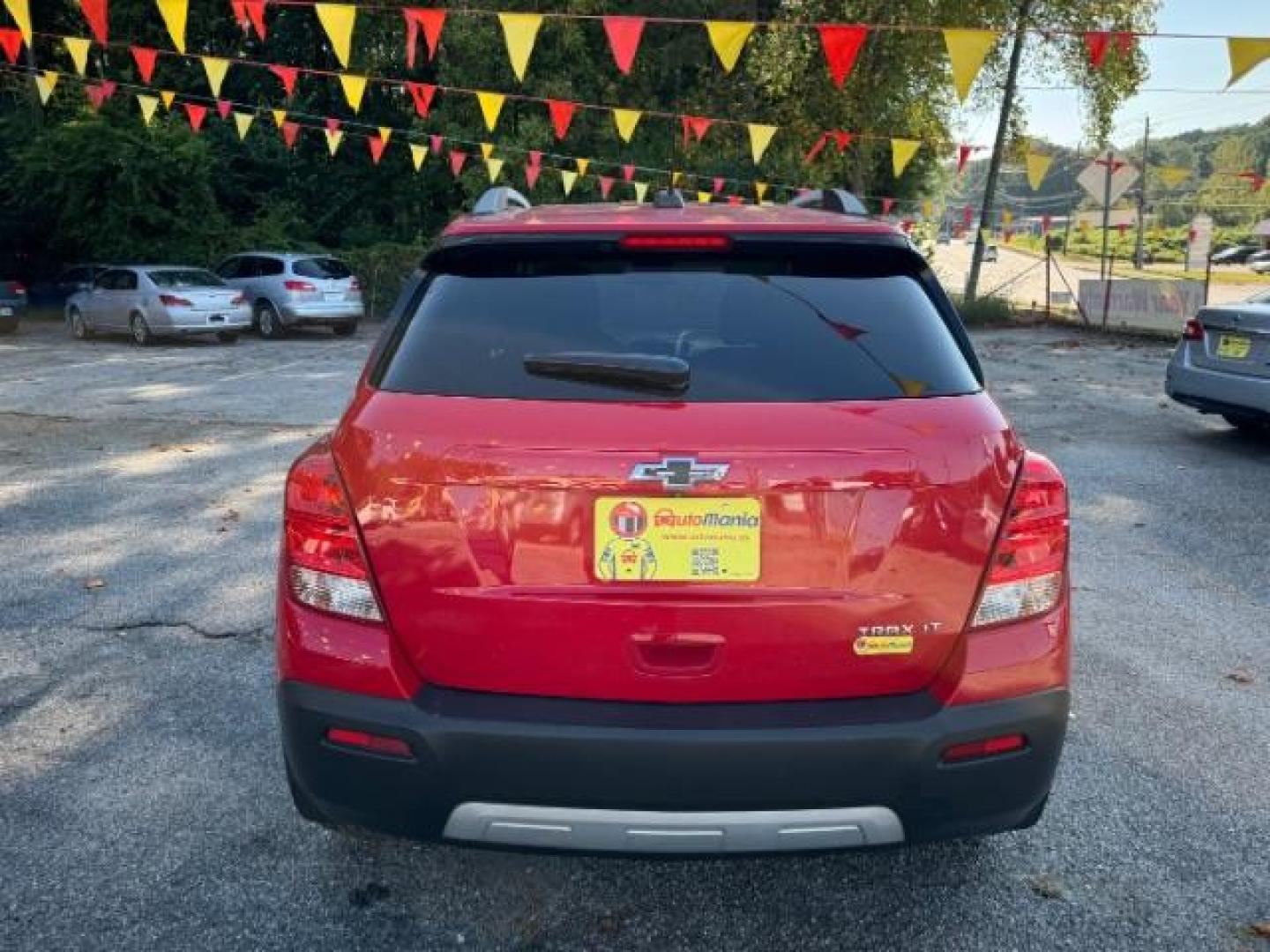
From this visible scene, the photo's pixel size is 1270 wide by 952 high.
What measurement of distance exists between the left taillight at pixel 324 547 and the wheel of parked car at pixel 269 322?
18.6m

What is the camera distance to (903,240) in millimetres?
2506

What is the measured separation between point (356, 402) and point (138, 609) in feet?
9.87

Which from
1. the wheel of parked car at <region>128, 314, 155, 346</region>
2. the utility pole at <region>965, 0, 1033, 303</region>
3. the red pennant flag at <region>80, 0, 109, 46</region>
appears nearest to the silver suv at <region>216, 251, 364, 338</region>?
the wheel of parked car at <region>128, 314, 155, 346</region>

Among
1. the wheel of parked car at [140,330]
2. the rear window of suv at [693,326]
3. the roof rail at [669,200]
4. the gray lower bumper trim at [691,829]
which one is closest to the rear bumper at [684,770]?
the gray lower bumper trim at [691,829]

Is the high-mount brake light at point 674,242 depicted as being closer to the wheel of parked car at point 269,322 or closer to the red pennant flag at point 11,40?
the red pennant flag at point 11,40

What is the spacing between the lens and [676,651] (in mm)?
2076

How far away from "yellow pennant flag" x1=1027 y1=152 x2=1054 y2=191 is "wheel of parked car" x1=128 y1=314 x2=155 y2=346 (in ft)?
56.8

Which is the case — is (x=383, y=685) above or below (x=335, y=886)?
above

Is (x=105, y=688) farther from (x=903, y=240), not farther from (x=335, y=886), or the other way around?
(x=903, y=240)

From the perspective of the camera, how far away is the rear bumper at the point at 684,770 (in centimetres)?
202

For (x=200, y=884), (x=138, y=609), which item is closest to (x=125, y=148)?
(x=138, y=609)

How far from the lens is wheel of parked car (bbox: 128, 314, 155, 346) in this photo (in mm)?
18141

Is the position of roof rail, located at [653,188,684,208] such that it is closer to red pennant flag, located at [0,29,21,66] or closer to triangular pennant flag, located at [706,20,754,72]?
triangular pennant flag, located at [706,20,754,72]

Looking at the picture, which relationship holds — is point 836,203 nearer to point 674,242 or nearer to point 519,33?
point 674,242
